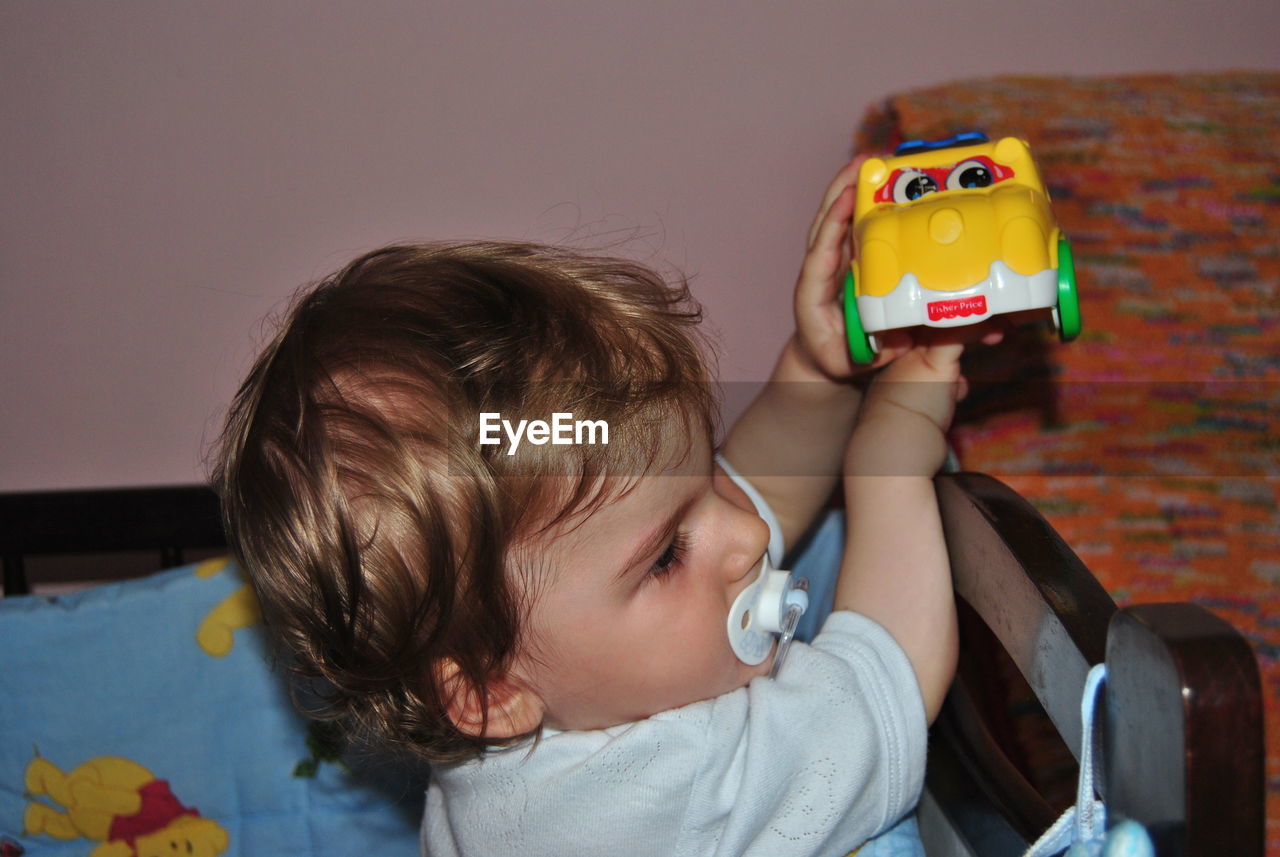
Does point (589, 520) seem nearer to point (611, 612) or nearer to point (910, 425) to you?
point (611, 612)

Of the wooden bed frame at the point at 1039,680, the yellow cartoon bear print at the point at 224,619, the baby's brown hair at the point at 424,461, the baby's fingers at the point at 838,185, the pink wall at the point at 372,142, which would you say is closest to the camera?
the wooden bed frame at the point at 1039,680

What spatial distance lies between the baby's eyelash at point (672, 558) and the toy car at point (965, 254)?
0.15 m

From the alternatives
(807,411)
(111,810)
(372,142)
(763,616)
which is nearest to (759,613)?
(763,616)

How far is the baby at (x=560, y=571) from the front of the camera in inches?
20.8

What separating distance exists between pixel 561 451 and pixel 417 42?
65 centimetres

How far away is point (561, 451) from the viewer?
0.53m

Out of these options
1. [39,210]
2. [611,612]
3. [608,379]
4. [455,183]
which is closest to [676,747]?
[611,612]

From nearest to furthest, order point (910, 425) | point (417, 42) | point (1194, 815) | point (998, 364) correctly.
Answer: point (1194, 815), point (910, 425), point (998, 364), point (417, 42)

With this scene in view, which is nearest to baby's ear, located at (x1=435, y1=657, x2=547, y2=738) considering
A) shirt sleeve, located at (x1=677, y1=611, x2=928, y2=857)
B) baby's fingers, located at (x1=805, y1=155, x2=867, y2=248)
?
shirt sleeve, located at (x1=677, y1=611, x2=928, y2=857)

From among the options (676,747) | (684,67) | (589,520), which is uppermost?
(684,67)

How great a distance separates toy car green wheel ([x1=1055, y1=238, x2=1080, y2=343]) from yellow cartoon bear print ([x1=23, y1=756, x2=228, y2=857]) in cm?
73

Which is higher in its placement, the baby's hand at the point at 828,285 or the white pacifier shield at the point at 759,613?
the baby's hand at the point at 828,285

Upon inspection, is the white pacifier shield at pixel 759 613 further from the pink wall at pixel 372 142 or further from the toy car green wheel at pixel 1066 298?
the pink wall at pixel 372 142

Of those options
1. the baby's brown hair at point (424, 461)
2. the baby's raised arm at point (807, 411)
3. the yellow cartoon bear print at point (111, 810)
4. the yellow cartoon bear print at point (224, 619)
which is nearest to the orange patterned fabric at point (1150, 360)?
the baby's raised arm at point (807, 411)
